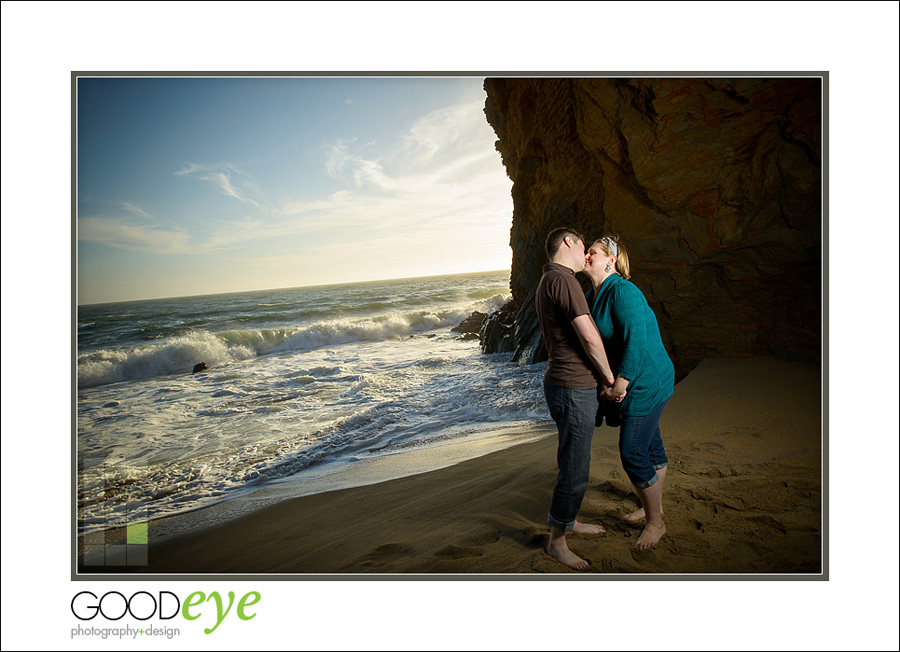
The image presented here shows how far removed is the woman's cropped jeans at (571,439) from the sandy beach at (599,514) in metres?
0.39

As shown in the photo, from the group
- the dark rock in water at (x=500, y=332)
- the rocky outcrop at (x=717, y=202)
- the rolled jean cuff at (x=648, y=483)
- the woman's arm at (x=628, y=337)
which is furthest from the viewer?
the dark rock in water at (x=500, y=332)

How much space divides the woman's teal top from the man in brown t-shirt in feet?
0.47

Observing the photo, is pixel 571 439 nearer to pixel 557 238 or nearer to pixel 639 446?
pixel 639 446

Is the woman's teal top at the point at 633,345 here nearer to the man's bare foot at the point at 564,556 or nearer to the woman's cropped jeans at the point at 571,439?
the woman's cropped jeans at the point at 571,439

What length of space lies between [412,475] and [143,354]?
4.76 m

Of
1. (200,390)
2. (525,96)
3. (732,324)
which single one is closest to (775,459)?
(732,324)

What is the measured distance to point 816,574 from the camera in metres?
2.33

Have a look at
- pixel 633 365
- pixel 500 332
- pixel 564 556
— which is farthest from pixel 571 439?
pixel 500 332

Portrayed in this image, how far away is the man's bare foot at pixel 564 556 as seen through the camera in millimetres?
2133

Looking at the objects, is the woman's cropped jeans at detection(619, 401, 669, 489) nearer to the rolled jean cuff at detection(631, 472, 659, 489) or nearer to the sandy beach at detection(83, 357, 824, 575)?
the rolled jean cuff at detection(631, 472, 659, 489)

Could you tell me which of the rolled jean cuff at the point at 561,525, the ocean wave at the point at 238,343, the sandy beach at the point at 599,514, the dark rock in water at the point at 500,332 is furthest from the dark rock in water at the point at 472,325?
the rolled jean cuff at the point at 561,525

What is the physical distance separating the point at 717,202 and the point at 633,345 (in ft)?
7.81

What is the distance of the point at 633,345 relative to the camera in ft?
6.57
